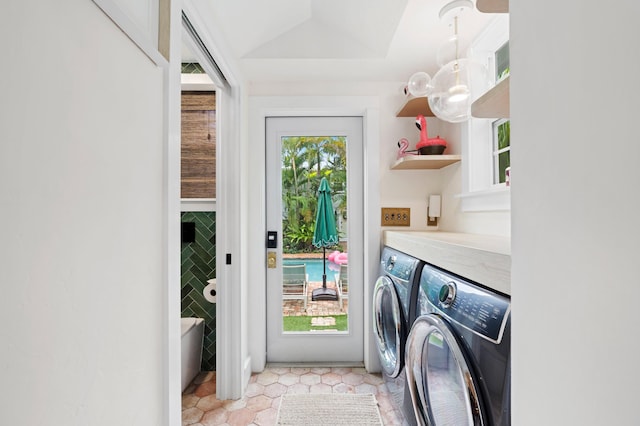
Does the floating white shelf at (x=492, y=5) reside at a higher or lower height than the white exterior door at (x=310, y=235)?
higher

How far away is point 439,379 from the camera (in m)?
1.04

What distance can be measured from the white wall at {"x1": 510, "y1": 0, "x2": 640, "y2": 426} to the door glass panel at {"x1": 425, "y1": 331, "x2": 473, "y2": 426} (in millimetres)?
344

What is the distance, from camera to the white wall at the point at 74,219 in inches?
18.6

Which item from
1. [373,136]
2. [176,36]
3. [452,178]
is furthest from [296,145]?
[176,36]

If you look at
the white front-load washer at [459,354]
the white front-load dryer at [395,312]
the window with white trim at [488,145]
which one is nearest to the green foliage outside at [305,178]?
the white front-load dryer at [395,312]

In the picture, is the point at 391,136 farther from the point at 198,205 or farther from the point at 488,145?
the point at 198,205

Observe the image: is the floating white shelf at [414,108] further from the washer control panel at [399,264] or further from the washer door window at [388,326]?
the washer door window at [388,326]

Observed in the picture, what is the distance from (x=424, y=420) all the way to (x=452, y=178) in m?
1.52

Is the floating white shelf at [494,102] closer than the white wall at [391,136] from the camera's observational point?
Yes

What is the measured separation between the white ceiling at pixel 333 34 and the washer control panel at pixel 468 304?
50.6 inches

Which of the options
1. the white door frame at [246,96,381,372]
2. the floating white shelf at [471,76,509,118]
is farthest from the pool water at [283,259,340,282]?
the floating white shelf at [471,76,509,118]

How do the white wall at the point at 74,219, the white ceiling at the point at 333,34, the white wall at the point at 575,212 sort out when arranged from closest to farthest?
the white wall at the point at 575,212, the white wall at the point at 74,219, the white ceiling at the point at 333,34

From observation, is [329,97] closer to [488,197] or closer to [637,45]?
[488,197]

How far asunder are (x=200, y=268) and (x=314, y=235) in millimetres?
911
